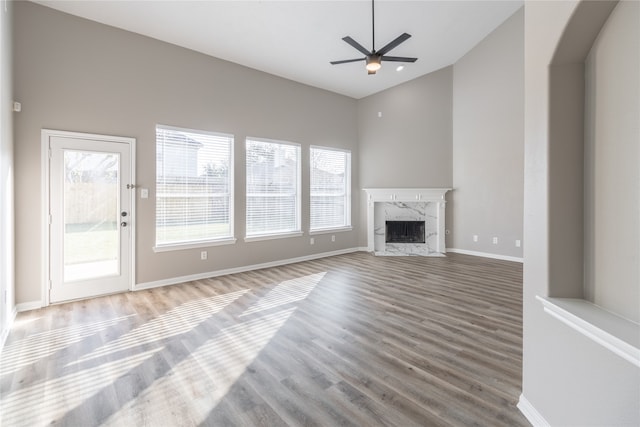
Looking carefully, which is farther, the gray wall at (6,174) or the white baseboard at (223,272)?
the white baseboard at (223,272)

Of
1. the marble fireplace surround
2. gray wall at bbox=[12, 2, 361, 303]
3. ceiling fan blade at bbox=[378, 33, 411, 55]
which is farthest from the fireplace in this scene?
ceiling fan blade at bbox=[378, 33, 411, 55]

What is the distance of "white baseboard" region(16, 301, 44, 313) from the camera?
3488 mm

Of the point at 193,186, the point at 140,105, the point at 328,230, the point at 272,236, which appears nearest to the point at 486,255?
the point at 328,230

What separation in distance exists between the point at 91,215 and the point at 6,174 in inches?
40.3

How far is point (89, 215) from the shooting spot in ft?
12.9

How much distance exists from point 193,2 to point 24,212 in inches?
127

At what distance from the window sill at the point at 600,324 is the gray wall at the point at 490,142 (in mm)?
4806

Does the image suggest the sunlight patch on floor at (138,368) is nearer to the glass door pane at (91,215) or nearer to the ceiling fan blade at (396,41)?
the glass door pane at (91,215)

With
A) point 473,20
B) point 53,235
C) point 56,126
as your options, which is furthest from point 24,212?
point 473,20

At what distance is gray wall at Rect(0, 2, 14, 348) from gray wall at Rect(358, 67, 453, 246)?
19.8ft

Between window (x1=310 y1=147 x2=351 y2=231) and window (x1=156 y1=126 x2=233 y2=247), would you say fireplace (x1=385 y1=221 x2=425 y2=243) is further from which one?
window (x1=156 y1=126 x2=233 y2=247)

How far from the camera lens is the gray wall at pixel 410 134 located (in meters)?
6.69

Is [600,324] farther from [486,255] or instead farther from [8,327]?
[486,255]

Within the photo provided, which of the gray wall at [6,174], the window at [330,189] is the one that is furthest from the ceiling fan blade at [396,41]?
the gray wall at [6,174]
